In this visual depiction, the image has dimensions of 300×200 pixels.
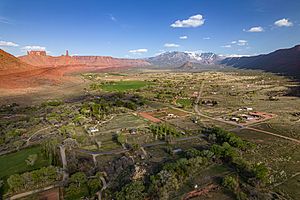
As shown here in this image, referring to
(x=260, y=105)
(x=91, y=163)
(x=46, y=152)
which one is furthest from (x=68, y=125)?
(x=260, y=105)

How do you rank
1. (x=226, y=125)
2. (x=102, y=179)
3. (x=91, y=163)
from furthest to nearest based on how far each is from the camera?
(x=226, y=125)
(x=91, y=163)
(x=102, y=179)

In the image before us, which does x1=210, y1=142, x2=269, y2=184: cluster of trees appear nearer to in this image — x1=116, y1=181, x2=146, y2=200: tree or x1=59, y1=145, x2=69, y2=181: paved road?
x1=116, y1=181, x2=146, y2=200: tree

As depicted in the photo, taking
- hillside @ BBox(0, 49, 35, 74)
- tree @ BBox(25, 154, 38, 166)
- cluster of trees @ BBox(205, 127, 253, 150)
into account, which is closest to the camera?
tree @ BBox(25, 154, 38, 166)

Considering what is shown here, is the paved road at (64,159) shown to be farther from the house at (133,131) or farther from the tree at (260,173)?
the tree at (260,173)

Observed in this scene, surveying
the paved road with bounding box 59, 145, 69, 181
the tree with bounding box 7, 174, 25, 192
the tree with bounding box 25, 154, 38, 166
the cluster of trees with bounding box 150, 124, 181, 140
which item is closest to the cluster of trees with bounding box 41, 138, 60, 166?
the paved road with bounding box 59, 145, 69, 181

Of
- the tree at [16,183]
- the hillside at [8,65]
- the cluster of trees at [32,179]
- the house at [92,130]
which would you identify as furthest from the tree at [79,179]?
the hillside at [8,65]

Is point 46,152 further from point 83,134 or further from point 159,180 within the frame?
point 159,180
